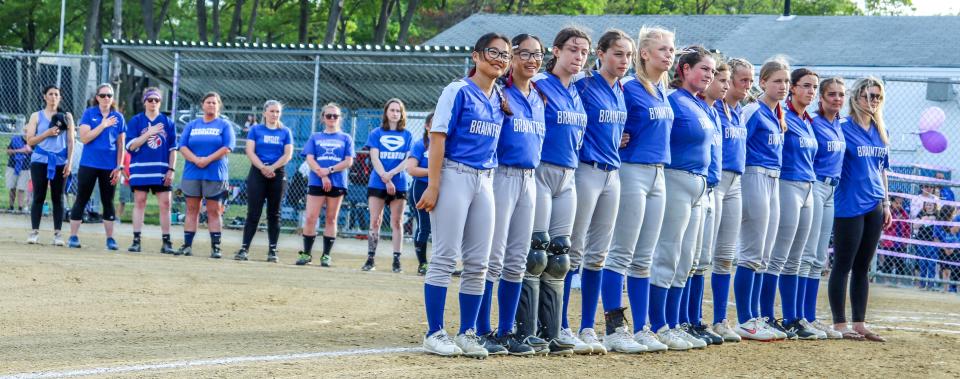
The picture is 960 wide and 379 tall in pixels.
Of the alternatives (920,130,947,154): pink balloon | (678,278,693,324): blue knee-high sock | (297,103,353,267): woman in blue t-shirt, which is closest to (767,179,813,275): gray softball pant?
(678,278,693,324): blue knee-high sock

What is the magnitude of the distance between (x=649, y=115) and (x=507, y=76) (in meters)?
0.94

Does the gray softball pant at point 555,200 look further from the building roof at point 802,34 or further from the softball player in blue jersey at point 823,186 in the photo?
the building roof at point 802,34

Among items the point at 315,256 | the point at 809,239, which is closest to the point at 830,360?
the point at 809,239

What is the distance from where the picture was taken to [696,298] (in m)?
8.32

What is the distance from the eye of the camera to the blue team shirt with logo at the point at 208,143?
538 inches

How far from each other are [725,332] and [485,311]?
6.50 ft

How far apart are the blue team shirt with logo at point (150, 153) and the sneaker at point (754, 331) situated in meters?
7.44

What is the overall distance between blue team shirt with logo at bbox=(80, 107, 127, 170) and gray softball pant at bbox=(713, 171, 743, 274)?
7643mm

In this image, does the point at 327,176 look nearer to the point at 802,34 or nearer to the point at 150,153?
the point at 150,153

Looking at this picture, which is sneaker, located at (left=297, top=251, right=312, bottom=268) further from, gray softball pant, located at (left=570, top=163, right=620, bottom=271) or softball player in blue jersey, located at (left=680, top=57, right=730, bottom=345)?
gray softball pant, located at (left=570, top=163, right=620, bottom=271)

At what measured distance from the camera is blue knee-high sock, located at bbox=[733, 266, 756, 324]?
863 centimetres

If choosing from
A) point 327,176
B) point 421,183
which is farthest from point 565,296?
point 327,176

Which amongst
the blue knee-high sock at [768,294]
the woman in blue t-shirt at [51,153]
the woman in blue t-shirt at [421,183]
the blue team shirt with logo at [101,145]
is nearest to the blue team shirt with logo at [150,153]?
the blue team shirt with logo at [101,145]

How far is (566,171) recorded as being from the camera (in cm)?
715
